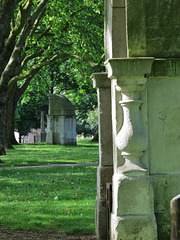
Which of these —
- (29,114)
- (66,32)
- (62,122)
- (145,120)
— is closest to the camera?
(145,120)

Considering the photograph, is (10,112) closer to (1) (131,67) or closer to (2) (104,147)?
(2) (104,147)

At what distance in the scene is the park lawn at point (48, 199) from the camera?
7.06 metres

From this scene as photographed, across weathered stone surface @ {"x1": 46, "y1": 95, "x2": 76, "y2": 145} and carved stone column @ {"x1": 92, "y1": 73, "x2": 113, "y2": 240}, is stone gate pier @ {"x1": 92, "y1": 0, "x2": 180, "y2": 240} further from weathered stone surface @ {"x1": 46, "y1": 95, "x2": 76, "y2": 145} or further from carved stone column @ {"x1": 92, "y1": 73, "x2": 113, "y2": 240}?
weathered stone surface @ {"x1": 46, "y1": 95, "x2": 76, "y2": 145}

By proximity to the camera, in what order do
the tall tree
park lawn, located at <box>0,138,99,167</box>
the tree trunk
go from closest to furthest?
park lawn, located at <box>0,138,99,167</box> → the tall tree → the tree trunk

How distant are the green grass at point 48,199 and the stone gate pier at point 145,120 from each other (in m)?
1.57

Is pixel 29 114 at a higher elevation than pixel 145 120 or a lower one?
higher

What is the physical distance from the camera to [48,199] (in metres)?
9.23

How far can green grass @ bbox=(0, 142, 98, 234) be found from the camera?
7070 millimetres

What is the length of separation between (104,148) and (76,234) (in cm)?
141

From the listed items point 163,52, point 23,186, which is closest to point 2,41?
point 23,186

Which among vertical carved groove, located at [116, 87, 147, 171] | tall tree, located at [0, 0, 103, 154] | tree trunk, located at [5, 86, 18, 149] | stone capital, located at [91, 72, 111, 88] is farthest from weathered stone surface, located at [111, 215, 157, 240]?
tree trunk, located at [5, 86, 18, 149]

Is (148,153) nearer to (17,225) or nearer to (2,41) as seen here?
(17,225)

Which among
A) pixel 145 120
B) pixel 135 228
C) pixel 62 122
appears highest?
pixel 62 122

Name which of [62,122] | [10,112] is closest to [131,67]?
[10,112]
